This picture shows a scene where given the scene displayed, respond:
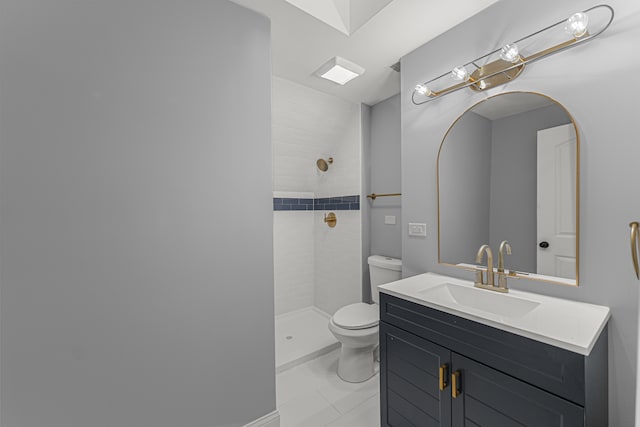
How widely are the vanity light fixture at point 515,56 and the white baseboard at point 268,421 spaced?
84.9 inches

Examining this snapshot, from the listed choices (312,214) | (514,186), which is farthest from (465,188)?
(312,214)

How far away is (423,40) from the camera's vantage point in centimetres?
169

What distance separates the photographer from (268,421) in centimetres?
155

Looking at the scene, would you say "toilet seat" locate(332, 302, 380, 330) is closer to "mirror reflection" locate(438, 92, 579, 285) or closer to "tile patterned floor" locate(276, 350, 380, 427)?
"tile patterned floor" locate(276, 350, 380, 427)

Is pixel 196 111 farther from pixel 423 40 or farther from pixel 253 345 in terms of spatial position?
pixel 423 40

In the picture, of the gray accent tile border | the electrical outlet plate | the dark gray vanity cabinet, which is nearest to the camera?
the dark gray vanity cabinet

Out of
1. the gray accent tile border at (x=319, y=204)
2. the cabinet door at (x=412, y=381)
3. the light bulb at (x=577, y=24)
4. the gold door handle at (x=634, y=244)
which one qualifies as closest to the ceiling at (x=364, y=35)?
the light bulb at (x=577, y=24)

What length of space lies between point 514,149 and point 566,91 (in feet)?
1.01

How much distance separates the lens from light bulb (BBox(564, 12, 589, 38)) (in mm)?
1080

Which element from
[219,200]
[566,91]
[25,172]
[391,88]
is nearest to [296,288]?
[219,200]

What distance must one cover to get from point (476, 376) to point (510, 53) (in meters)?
1.46

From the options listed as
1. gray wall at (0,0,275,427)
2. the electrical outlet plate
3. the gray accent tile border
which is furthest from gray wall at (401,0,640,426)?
the gray accent tile border

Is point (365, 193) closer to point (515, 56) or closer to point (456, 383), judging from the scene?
point (515, 56)

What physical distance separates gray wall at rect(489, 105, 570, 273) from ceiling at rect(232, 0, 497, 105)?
66 cm
